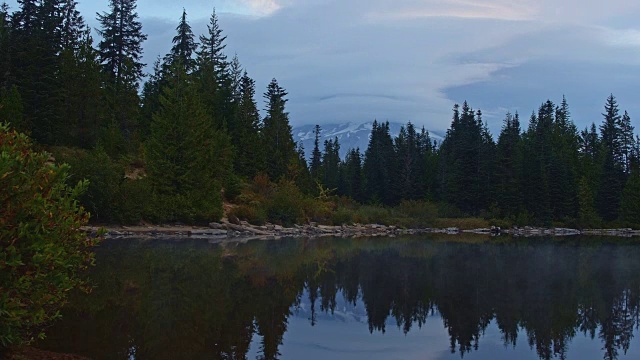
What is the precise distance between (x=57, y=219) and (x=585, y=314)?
1074cm

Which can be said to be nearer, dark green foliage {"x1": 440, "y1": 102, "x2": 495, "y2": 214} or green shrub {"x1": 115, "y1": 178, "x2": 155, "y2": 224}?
green shrub {"x1": 115, "y1": 178, "x2": 155, "y2": 224}

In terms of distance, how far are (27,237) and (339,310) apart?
7.44 meters

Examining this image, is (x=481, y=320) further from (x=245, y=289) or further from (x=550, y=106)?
(x=550, y=106)

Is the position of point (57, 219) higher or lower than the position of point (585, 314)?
higher

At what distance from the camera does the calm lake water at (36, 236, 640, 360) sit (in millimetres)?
8656

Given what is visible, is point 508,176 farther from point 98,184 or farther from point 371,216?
point 98,184

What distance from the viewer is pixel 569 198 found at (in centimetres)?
5803

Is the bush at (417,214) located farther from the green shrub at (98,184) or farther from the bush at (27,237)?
the bush at (27,237)

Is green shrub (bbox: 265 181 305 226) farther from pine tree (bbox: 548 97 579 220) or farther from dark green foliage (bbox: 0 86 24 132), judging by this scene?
pine tree (bbox: 548 97 579 220)

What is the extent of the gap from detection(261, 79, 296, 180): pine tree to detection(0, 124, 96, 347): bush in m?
43.4

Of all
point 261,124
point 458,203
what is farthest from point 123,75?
point 458,203

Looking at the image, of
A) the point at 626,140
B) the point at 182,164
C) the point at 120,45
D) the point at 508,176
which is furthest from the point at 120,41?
the point at 626,140

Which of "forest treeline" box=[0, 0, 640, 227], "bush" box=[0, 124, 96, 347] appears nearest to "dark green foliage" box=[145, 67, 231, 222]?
"forest treeline" box=[0, 0, 640, 227]

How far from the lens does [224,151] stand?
125 ft
